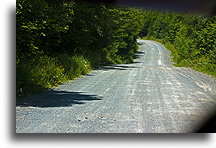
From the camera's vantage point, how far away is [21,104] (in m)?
6.66

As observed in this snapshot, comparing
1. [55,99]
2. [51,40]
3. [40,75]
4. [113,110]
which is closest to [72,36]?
[51,40]

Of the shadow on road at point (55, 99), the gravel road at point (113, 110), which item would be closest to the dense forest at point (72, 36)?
the shadow on road at point (55, 99)

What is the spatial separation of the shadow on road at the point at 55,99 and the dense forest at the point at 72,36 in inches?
13.2

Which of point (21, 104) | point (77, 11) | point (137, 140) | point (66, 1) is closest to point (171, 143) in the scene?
point (137, 140)

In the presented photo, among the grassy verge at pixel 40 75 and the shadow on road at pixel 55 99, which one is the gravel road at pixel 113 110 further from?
the grassy verge at pixel 40 75

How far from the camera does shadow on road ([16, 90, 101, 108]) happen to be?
6914 millimetres

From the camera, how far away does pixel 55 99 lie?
25.1ft

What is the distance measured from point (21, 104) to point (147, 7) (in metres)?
3.22

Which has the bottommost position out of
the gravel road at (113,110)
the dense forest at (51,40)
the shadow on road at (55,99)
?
the shadow on road at (55,99)

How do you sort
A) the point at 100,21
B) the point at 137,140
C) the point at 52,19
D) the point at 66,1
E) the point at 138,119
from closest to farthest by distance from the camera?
the point at 137,140 < the point at 138,119 < the point at 52,19 < the point at 66,1 < the point at 100,21

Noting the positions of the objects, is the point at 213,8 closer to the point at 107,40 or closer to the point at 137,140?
the point at 137,140

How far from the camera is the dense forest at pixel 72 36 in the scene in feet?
24.5

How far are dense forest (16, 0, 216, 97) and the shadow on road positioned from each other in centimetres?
33

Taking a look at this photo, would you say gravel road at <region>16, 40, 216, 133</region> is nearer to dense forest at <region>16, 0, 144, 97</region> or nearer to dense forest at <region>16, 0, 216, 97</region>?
dense forest at <region>16, 0, 144, 97</region>
